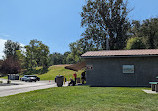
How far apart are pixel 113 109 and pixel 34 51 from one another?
65.5 m

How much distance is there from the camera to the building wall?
16.5 meters

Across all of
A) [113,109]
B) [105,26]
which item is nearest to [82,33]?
[105,26]

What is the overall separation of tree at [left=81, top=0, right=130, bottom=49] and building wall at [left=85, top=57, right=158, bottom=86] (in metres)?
23.2

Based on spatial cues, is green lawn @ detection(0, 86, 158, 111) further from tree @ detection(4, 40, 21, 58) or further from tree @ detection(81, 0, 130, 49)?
tree @ detection(4, 40, 21, 58)

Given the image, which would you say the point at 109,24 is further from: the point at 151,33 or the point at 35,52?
the point at 35,52

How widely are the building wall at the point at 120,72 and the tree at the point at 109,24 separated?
23.2m

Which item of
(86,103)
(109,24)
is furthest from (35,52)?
(86,103)

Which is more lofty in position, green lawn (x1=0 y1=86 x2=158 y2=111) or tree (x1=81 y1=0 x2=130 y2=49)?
tree (x1=81 y1=0 x2=130 y2=49)

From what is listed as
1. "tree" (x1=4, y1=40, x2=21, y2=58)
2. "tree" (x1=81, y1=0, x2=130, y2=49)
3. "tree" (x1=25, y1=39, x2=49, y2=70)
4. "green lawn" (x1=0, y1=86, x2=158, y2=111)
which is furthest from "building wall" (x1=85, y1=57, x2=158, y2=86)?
"tree" (x1=4, y1=40, x2=21, y2=58)

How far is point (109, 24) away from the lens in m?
40.8

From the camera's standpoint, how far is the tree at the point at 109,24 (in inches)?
1596

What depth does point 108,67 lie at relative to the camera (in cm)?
1717

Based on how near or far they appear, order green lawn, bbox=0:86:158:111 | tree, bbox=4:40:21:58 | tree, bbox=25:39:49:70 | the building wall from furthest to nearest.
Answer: tree, bbox=4:40:21:58 < tree, bbox=25:39:49:70 < the building wall < green lawn, bbox=0:86:158:111

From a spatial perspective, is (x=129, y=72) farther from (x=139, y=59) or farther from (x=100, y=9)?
(x=100, y=9)
